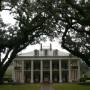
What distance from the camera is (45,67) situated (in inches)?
3590

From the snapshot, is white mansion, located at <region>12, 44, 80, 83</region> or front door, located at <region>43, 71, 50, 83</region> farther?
front door, located at <region>43, 71, 50, 83</region>

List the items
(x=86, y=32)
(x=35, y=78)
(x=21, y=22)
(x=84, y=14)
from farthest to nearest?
(x=35, y=78) → (x=21, y=22) → (x=86, y=32) → (x=84, y=14)

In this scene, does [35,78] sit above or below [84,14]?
below

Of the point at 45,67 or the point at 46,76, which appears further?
the point at 45,67

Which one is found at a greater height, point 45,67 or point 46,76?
point 45,67

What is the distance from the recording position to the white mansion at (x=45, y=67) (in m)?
88.6

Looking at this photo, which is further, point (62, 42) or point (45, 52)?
point (45, 52)

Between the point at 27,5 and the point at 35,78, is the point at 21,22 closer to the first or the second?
the point at 27,5

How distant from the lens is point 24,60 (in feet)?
298

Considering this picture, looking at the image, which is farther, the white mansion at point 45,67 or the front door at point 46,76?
the front door at point 46,76

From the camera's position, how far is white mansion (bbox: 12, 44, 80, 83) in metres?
88.6

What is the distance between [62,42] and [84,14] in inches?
254

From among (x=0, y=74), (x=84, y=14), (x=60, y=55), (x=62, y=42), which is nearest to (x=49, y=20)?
(x=62, y=42)

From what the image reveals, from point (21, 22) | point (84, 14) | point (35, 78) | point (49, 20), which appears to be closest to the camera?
point (84, 14)
